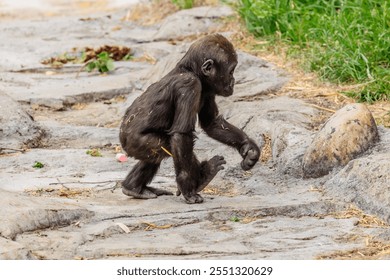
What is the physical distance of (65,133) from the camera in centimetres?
952

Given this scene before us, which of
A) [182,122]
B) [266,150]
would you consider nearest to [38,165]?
[182,122]

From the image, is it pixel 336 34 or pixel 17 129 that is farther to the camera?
pixel 336 34

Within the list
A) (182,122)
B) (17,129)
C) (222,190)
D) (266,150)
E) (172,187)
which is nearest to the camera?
(182,122)

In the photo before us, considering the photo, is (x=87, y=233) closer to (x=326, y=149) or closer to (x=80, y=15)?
(x=326, y=149)

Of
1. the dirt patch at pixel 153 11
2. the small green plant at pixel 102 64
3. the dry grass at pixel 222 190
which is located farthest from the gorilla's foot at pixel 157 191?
the dirt patch at pixel 153 11

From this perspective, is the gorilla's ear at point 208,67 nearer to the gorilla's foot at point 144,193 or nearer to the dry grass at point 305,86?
the gorilla's foot at point 144,193

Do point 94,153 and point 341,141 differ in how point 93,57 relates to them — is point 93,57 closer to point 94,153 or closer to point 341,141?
point 94,153

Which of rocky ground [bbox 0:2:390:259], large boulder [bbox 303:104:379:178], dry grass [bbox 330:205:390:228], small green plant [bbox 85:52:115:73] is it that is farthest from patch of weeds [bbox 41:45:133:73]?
dry grass [bbox 330:205:390:228]

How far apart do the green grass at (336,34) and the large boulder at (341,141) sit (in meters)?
1.61

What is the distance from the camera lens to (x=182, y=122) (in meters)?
6.97

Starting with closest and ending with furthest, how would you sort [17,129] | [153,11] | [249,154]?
1. [249,154]
2. [17,129]
3. [153,11]

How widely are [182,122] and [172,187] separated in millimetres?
1067

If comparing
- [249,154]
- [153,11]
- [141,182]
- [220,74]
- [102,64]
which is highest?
[220,74]

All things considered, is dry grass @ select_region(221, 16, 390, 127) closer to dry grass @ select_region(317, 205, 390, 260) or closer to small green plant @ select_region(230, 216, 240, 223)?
dry grass @ select_region(317, 205, 390, 260)
